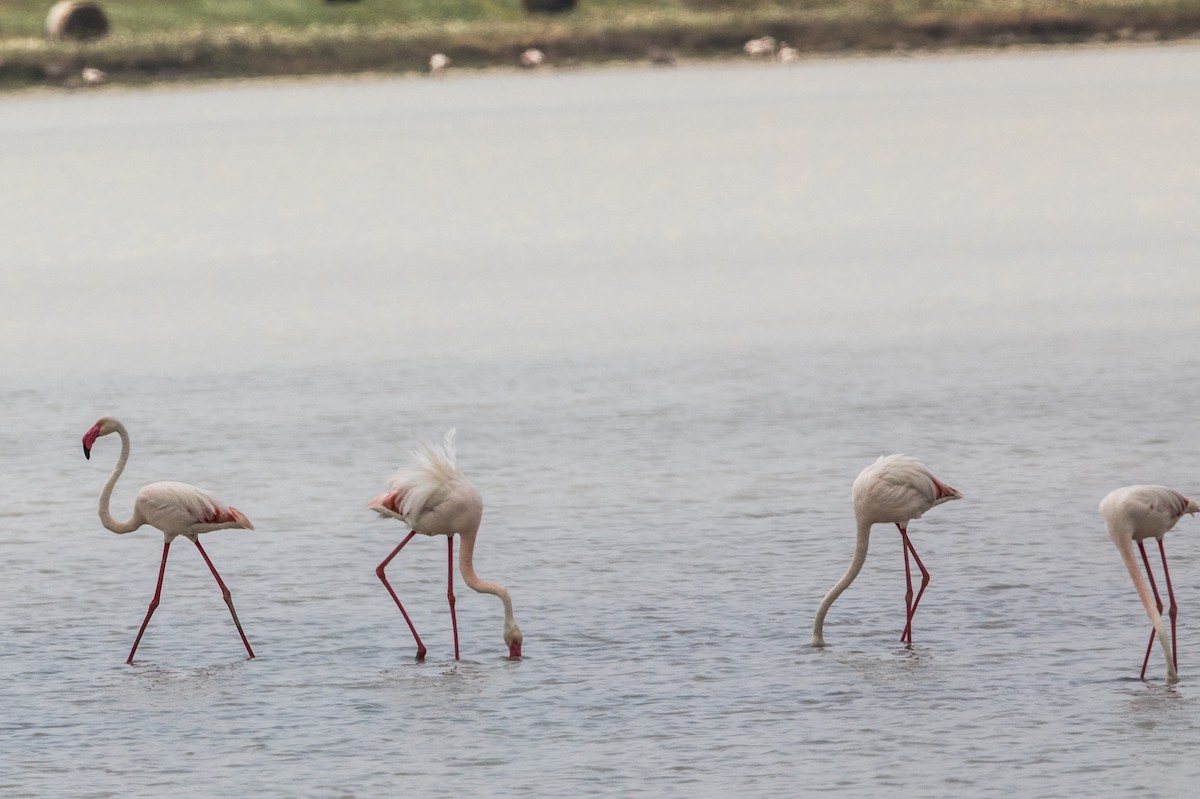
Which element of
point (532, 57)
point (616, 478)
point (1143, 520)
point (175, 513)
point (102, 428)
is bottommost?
point (532, 57)

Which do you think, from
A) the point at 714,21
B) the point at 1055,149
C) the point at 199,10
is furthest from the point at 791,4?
the point at 1055,149

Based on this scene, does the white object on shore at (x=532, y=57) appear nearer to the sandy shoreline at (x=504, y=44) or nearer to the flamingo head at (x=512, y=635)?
the sandy shoreline at (x=504, y=44)

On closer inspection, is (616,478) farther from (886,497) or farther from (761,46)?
(761,46)

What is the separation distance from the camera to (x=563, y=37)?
79.8m

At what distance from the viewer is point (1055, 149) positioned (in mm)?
42531

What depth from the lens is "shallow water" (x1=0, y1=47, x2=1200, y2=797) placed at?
8.54 metres

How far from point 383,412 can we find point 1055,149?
1121 inches

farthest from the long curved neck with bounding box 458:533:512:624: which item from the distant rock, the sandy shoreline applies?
the distant rock

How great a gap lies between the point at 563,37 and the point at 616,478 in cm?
6752

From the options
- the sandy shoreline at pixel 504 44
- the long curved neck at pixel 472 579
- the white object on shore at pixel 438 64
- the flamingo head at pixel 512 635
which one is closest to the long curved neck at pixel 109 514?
the long curved neck at pixel 472 579

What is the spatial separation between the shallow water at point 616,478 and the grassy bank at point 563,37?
41850 millimetres

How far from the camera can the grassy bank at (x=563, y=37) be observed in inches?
3024

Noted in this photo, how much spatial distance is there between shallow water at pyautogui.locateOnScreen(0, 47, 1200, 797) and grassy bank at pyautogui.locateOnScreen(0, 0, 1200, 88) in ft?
137

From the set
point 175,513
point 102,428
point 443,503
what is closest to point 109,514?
point 175,513
